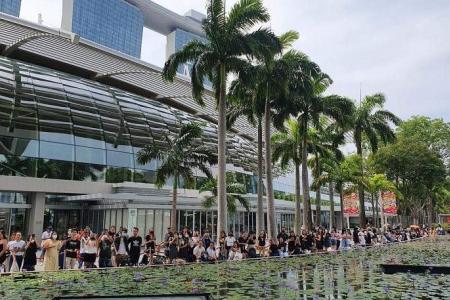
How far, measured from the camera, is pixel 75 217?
2800 centimetres

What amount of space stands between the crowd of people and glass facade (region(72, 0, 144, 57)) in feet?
475

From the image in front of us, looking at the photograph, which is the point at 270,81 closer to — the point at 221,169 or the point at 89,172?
the point at 221,169

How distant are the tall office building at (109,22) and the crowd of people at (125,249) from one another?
143403 mm

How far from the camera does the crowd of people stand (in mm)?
14445

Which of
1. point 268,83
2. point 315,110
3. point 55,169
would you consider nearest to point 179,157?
point 268,83

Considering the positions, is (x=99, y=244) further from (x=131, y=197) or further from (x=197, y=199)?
(x=197, y=199)

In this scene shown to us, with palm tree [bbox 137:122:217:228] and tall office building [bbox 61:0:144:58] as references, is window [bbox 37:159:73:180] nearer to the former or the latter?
palm tree [bbox 137:122:217:228]

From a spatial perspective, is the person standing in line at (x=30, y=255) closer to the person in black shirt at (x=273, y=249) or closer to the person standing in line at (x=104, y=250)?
the person standing in line at (x=104, y=250)

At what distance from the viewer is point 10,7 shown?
154125mm

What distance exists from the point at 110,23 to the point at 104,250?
156m

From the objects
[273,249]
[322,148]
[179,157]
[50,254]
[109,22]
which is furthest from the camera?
[109,22]

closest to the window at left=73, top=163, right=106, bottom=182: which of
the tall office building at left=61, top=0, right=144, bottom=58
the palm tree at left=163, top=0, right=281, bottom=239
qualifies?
the palm tree at left=163, top=0, right=281, bottom=239

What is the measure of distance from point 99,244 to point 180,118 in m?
25.2

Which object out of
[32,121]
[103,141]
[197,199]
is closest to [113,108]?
[103,141]
